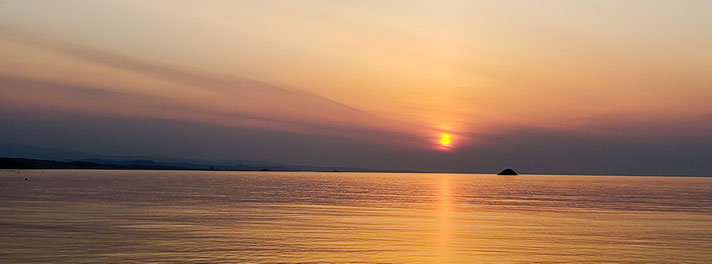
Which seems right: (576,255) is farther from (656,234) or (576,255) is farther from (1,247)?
(1,247)

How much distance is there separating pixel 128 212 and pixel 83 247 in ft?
99.8

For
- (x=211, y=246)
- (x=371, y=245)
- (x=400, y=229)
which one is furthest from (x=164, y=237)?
(x=400, y=229)

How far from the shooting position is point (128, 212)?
6925 cm

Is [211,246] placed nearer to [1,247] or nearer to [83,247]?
[83,247]

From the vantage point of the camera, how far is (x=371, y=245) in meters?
43.0

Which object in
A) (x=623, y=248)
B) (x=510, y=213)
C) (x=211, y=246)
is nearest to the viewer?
(x=211, y=246)

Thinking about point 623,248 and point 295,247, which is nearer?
point 295,247

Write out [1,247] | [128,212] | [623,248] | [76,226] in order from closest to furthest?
[1,247], [623,248], [76,226], [128,212]

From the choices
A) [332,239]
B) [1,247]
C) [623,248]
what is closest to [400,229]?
[332,239]

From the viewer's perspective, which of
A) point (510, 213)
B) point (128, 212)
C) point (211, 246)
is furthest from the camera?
point (510, 213)

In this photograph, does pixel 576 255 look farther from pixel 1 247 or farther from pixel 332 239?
pixel 1 247

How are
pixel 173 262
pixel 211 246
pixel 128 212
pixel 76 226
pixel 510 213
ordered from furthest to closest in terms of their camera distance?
pixel 510 213
pixel 128 212
pixel 76 226
pixel 211 246
pixel 173 262

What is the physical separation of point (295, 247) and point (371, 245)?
5.31 meters

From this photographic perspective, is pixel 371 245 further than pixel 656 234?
No
